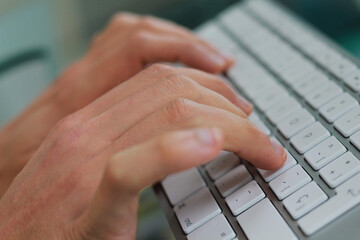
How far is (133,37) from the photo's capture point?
0.57 meters

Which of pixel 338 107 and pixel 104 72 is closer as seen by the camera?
pixel 338 107

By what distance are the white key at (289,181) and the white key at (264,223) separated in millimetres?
12

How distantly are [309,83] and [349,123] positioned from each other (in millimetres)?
89

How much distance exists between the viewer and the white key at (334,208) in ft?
1.05

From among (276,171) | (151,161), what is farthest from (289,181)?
(151,161)

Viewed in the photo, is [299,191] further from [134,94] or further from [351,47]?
[351,47]

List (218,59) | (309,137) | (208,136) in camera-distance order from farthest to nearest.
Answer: (218,59)
(309,137)
(208,136)

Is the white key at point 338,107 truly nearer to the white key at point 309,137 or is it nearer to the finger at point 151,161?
the white key at point 309,137

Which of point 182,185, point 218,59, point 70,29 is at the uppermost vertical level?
point 70,29

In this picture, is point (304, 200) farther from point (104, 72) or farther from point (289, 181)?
point (104, 72)

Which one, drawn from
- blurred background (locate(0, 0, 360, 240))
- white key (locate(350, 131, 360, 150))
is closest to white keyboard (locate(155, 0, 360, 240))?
white key (locate(350, 131, 360, 150))

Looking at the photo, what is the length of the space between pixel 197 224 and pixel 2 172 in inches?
12.2

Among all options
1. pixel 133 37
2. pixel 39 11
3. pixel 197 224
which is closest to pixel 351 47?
pixel 133 37

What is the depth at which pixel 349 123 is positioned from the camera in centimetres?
38
